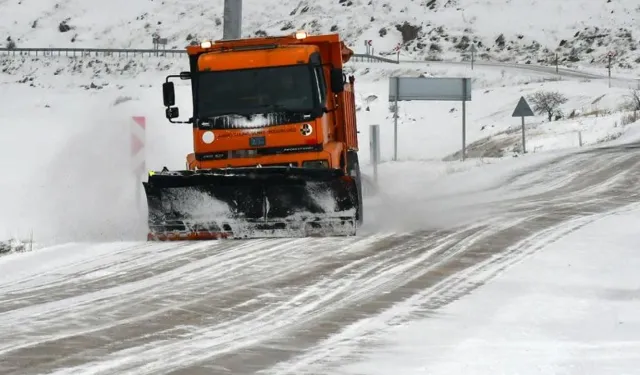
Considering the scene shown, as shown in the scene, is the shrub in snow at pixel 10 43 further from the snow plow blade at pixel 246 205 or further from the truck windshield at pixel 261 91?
the snow plow blade at pixel 246 205

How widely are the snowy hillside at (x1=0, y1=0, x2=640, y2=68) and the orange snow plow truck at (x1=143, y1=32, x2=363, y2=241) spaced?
4215cm

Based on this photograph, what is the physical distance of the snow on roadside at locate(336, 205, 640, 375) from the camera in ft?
18.4

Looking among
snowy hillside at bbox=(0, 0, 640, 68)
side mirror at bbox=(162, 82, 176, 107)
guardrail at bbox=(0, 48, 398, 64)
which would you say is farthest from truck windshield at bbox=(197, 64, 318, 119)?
guardrail at bbox=(0, 48, 398, 64)

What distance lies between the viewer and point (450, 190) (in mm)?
19875

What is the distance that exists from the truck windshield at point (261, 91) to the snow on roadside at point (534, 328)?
422 cm

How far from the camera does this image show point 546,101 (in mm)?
39469

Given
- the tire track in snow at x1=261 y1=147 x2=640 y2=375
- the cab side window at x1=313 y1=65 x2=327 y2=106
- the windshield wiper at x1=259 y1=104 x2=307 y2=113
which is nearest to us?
the tire track in snow at x1=261 y1=147 x2=640 y2=375

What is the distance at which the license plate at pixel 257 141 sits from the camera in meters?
12.7

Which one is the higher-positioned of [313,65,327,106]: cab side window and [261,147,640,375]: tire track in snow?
[313,65,327,106]: cab side window

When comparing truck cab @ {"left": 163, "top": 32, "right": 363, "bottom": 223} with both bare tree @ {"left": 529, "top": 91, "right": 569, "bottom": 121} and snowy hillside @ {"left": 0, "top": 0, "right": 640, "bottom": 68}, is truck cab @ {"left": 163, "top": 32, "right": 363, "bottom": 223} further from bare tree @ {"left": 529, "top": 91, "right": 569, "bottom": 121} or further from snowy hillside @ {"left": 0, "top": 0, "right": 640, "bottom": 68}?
snowy hillside @ {"left": 0, "top": 0, "right": 640, "bottom": 68}

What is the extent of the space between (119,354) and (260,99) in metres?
7.17

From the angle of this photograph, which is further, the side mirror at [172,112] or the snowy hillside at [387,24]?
the snowy hillside at [387,24]

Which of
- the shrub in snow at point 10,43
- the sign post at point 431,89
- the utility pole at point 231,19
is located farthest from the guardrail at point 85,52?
the utility pole at point 231,19

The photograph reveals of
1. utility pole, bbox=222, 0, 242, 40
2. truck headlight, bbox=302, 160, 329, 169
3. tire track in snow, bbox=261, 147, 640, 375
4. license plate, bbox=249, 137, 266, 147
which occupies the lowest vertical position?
tire track in snow, bbox=261, 147, 640, 375
